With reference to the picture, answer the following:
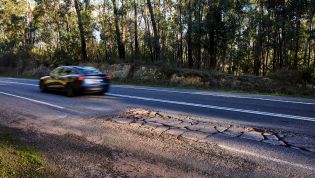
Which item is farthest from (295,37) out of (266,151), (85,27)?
(266,151)

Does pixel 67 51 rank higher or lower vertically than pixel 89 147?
higher

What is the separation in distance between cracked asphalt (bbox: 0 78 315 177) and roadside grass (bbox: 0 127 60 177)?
0.22m

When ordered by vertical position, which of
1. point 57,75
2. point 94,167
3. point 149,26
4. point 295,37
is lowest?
point 94,167

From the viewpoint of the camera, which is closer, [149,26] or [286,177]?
[286,177]

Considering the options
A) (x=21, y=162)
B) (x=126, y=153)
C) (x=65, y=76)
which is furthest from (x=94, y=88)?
(x=21, y=162)

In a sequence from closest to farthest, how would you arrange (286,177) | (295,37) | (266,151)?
1. (286,177)
2. (266,151)
3. (295,37)

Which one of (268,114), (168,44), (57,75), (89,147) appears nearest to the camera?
(89,147)

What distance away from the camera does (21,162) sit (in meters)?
5.61

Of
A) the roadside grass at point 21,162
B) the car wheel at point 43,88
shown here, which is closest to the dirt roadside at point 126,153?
the roadside grass at point 21,162

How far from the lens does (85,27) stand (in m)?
38.9

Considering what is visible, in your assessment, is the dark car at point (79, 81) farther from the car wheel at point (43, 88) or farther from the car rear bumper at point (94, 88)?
the car wheel at point (43, 88)

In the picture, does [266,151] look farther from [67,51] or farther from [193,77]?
[67,51]

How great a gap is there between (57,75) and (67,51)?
25.4 metres

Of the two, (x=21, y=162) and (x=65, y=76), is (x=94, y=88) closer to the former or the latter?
(x=65, y=76)
